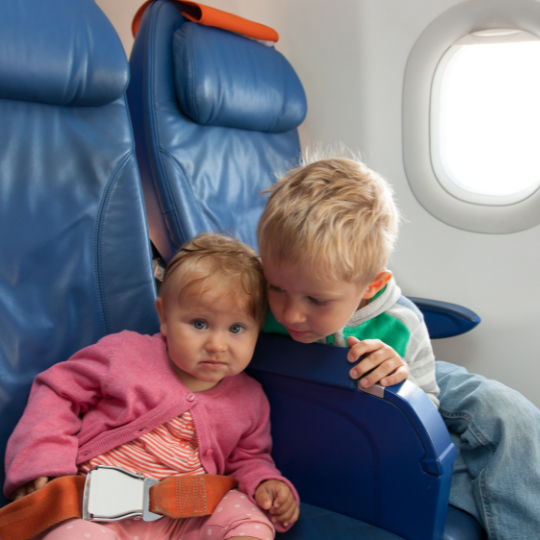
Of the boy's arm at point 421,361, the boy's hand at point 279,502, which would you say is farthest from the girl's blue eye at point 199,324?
the boy's arm at point 421,361

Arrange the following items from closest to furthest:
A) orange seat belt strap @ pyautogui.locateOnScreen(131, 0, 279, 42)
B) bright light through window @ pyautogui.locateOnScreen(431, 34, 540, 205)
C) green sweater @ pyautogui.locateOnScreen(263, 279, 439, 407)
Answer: green sweater @ pyautogui.locateOnScreen(263, 279, 439, 407), orange seat belt strap @ pyautogui.locateOnScreen(131, 0, 279, 42), bright light through window @ pyautogui.locateOnScreen(431, 34, 540, 205)

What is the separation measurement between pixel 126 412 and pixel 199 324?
0.23m

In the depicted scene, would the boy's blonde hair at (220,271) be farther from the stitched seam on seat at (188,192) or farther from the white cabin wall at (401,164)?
the white cabin wall at (401,164)

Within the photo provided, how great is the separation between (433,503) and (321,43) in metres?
1.80

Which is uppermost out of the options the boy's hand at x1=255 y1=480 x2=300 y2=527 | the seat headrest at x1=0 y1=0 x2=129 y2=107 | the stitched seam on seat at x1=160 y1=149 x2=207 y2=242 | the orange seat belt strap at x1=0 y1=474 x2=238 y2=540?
the seat headrest at x1=0 y1=0 x2=129 y2=107

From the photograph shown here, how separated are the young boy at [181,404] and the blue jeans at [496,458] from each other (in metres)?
0.43

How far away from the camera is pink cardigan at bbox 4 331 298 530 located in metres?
0.91

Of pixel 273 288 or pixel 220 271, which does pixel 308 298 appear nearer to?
pixel 273 288

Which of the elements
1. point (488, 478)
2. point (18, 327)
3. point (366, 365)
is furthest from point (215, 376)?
point (488, 478)

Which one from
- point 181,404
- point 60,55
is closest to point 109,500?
point 181,404

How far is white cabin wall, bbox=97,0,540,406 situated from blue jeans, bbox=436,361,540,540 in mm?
730

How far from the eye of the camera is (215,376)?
1.01 metres

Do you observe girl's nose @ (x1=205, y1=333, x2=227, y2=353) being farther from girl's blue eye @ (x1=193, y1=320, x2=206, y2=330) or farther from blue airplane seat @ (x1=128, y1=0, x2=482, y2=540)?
blue airplane seat @ (x1=128, y1=0, x2=482, y2=540)

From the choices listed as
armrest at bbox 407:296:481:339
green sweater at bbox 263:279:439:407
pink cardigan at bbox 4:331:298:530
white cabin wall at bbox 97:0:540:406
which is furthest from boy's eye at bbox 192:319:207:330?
white cabin wall at bbox 97:0:540:406
